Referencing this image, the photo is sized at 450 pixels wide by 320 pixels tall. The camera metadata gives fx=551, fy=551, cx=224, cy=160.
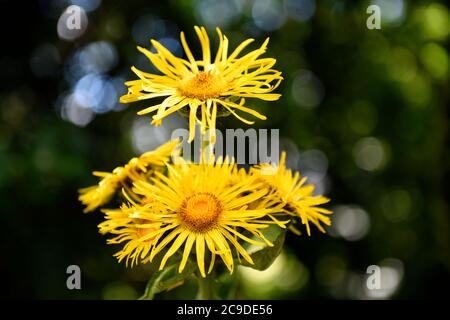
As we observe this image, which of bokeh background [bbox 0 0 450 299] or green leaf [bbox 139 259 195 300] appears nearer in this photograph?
green leaf [bbox 139 259 195 300]

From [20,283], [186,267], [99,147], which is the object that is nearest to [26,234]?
[20,283]

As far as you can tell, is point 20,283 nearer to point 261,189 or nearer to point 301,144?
point 301,144

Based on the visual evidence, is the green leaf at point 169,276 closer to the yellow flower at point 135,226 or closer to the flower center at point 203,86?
the yellow flower at point 135,226

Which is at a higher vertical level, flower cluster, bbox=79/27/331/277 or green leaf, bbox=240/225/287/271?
flower cluster, bbox=79/27/331/277

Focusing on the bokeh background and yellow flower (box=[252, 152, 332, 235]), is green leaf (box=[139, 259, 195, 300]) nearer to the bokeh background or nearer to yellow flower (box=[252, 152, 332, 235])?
yellow flower (box=[252, 152, 332, 235])

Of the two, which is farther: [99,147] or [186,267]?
[99,147]

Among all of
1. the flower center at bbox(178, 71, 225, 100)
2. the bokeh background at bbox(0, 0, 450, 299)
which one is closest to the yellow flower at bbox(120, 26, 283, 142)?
the flower center at bbox(178, 71, 225, 100)
